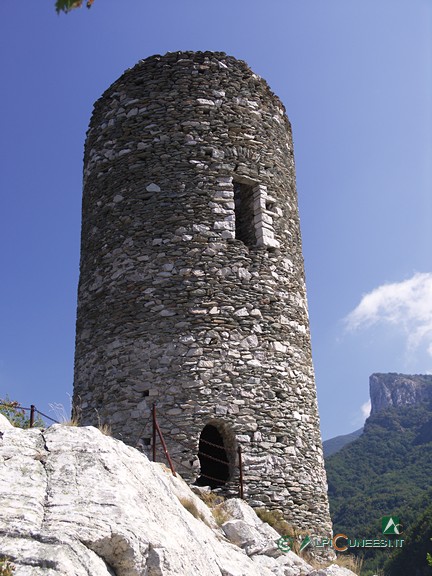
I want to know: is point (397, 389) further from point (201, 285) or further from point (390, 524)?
point (390, 524)

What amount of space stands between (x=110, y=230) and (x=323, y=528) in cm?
560

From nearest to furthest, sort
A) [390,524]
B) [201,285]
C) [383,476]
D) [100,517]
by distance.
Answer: [100,517] < [390,524] < [201,285] < [383,476]

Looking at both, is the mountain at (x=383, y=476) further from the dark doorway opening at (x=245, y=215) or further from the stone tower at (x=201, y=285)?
the dark doorway opening at (x=245, y=215)

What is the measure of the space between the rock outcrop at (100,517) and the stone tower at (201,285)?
1928 millimetres

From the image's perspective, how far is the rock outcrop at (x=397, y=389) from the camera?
10106cm

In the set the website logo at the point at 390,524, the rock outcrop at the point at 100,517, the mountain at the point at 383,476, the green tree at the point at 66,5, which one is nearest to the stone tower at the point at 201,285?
the website logo at the point at 390,524

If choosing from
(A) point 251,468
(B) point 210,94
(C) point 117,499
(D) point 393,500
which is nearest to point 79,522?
(C) point 117,499

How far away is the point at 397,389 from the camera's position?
10800cm

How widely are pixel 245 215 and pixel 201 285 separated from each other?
6.24ft

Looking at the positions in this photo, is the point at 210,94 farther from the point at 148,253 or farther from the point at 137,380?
the point at 137,380

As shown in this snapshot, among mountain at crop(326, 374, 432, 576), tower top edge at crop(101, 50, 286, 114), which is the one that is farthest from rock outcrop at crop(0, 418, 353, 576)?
mountain at crop(326, 374, 432, 576)

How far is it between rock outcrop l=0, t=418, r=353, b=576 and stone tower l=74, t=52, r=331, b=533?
193 centimetres

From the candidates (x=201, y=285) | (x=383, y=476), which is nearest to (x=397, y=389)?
(x=383, y=476)

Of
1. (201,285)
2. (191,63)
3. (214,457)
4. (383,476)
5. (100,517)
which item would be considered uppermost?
(191,63)
